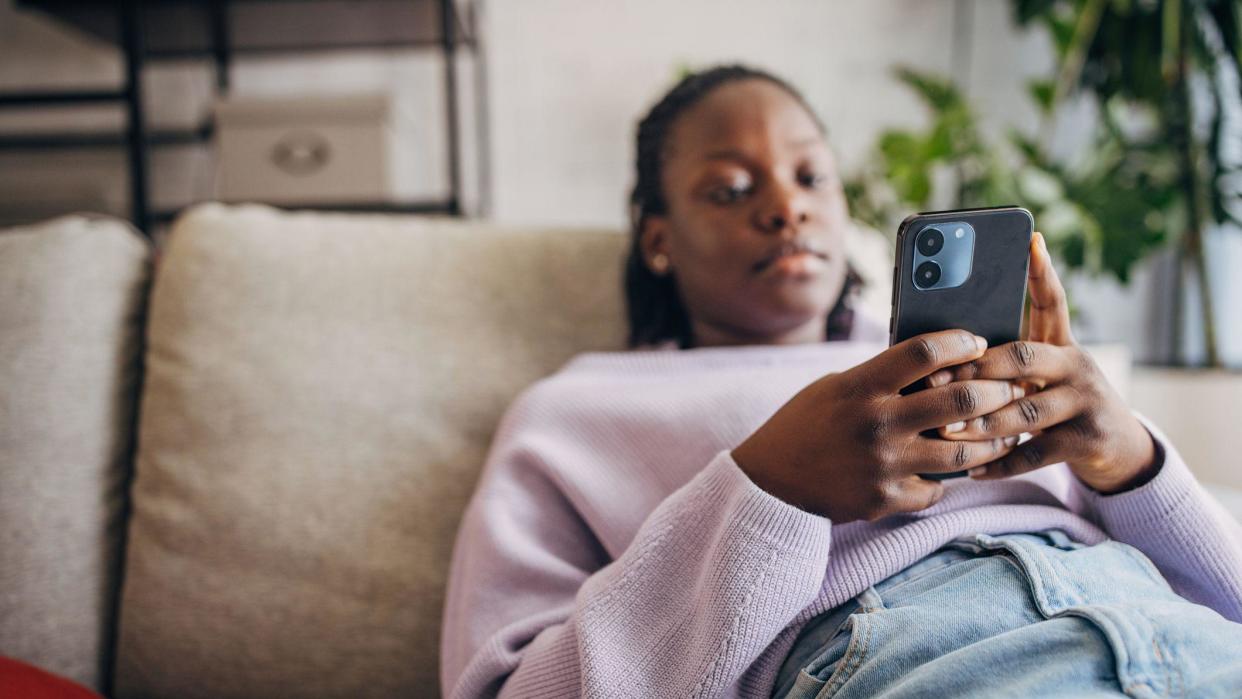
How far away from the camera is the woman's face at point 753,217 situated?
2.56ft

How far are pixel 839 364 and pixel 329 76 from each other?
2001 millimetres

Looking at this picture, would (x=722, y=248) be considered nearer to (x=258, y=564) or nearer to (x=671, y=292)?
(x=671, y=292)

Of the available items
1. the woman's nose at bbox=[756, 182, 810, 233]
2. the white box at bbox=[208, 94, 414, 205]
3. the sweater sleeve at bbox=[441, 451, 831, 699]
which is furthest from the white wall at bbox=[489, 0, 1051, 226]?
the sweater sleeve at bbox=[441, 451, 831, 699]

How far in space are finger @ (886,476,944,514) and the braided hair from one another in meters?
0.47

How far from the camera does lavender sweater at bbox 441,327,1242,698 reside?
503mm

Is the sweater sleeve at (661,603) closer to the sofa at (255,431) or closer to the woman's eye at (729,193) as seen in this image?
the sofa at (255,431)

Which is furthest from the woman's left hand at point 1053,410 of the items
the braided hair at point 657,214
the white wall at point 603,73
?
the white wall at point 603,73

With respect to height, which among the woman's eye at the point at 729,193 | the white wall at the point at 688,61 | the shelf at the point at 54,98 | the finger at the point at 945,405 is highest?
the white wall at the point at 688,61

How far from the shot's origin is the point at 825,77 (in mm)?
2299

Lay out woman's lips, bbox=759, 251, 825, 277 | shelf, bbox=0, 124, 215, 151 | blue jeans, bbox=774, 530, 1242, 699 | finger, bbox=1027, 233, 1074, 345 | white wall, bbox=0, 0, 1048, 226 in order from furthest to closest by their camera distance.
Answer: white wall, bbox=0, 0, 1048, 226, shelf, bbox=0, 124, 215, 151, woman's lips, bbox=759, 251, 825, 277, finger, bbox=1027, 233, 1074, 345, blue jeans, bbox=774, 530, 1242, 699

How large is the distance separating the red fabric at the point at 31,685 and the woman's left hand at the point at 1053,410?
700mm

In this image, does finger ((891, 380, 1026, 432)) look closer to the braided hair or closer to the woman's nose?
the woman's nose

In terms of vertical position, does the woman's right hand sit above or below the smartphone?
below

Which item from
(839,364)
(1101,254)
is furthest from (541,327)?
(1101,254)
